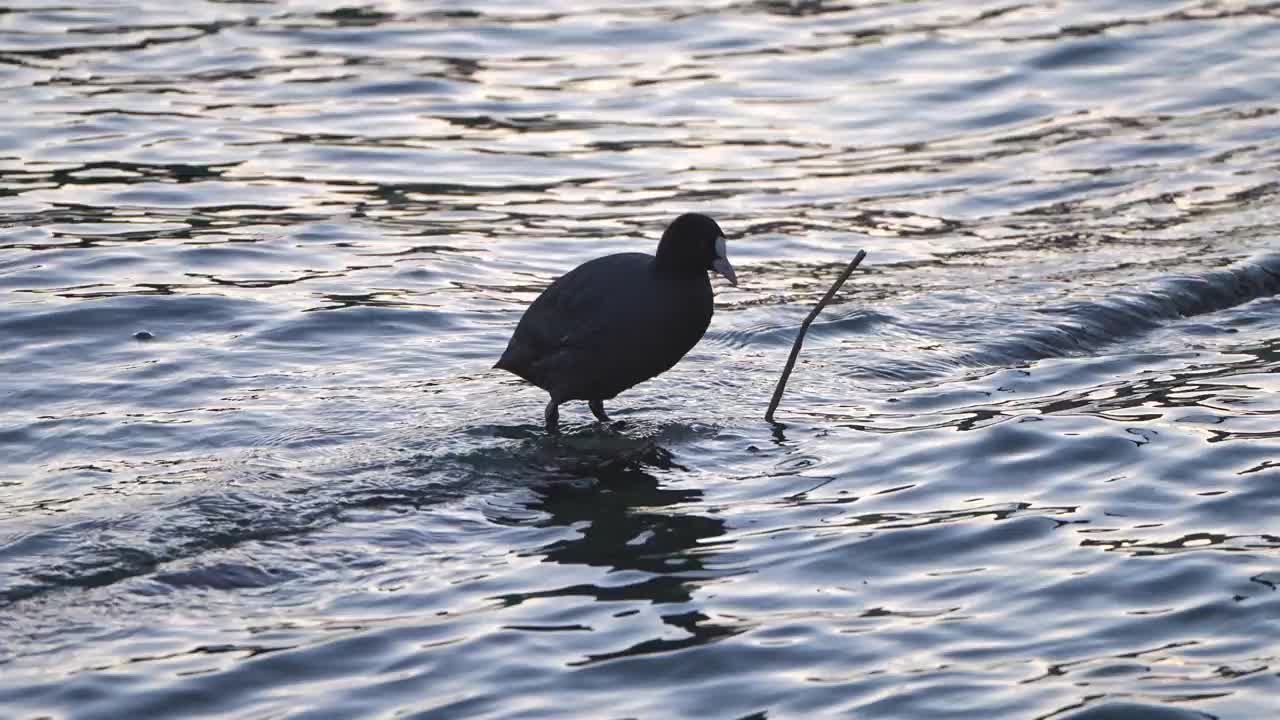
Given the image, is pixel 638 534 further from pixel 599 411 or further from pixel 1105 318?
pixel 1105 318

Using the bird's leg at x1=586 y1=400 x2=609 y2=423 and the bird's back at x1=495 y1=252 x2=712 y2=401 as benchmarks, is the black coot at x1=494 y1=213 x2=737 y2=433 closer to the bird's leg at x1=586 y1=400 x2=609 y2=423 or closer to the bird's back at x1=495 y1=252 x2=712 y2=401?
the bird's back at x1=495 y1=252 x2=712 y2=401

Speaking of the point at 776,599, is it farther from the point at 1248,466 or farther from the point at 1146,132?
the point at 1146,132

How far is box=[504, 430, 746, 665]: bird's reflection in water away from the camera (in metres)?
6.39

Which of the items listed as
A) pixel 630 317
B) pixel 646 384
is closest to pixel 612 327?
pixel 630 317

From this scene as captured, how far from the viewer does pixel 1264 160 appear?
13.8 metres

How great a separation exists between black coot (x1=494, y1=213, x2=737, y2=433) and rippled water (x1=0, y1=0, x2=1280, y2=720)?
340 millimetres

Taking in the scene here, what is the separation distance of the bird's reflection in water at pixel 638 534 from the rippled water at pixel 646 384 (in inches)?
1.1

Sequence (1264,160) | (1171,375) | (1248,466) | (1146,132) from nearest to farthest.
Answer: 1. (1248,466)
2. (1171,375)
3. (1264,160)
4. (1146,132)

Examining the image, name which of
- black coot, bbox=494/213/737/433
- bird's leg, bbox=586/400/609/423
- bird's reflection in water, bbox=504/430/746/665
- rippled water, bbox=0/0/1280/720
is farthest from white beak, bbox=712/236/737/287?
bird's leg, bbox=586/400/609/423

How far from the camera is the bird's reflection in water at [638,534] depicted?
639 centimetres

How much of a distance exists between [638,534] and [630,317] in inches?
54.9

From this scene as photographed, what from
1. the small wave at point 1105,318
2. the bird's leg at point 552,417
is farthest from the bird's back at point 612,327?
the small wave at point 1105,318

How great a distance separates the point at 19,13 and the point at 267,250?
23.5 feet

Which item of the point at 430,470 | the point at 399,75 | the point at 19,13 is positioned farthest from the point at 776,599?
the point at 19,13
